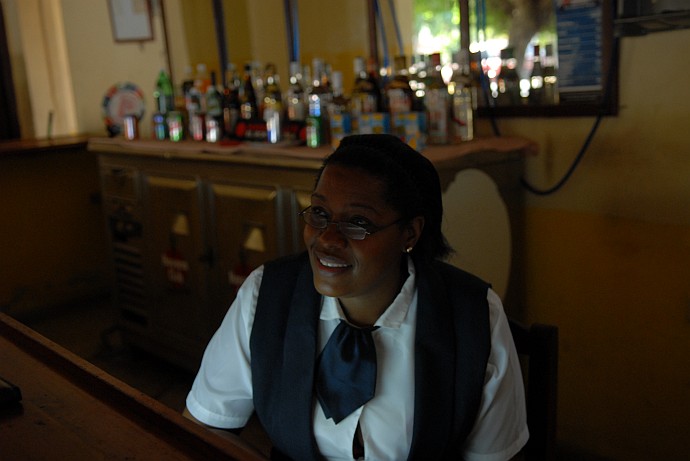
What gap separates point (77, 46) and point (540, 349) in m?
3.56

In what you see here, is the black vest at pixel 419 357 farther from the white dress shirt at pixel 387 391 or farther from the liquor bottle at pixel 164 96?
the liquor bottle at pixel 164 96

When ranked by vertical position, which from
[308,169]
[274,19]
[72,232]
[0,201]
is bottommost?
[72,232]

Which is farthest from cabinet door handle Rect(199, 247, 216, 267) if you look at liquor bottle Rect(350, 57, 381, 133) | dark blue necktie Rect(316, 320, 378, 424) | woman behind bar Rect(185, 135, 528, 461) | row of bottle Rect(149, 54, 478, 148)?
dark blue necktie Rect(316, 320, 378, 424)

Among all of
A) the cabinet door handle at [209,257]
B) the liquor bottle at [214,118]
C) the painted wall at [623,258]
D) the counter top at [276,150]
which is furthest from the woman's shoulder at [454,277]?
the liquor bottle at [214,118]

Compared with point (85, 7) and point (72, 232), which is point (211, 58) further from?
point (72, 232)

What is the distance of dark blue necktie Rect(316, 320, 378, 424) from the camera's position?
119 cm

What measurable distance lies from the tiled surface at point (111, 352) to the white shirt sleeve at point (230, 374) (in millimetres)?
1309

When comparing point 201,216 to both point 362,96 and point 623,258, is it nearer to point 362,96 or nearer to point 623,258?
point 362,96

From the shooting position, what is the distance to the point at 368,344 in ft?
4.00

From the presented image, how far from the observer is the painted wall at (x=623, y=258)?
2.02 metres

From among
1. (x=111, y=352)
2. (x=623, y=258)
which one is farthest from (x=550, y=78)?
(x=111, y=352)

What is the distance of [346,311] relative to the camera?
1.31 meters

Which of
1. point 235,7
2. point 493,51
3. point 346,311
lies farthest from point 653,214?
point 235,7

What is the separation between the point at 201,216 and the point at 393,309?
63.5 inches
